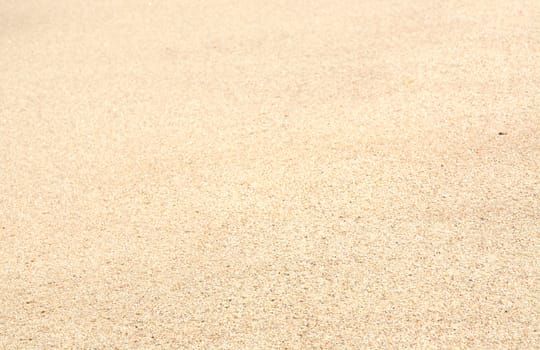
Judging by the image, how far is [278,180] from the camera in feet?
13.2

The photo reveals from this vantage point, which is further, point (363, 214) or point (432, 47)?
point (432, 47)

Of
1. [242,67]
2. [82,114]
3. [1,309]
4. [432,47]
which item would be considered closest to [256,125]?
[242,67]

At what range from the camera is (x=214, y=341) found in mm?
3031

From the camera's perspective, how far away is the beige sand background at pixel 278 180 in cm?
313

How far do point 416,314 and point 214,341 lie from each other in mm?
858

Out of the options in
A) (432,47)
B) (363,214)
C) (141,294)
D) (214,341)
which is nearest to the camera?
(214,341)

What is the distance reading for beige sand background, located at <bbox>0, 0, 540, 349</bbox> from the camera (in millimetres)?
3135

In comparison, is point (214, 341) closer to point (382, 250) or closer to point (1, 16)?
point (382, 250)

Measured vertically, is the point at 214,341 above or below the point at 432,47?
below

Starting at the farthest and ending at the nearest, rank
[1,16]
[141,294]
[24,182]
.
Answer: [1,16], [24,182], [141,294]

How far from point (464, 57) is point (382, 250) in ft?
7.14

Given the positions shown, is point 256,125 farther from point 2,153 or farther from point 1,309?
point 1,309

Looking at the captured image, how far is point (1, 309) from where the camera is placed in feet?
10.9

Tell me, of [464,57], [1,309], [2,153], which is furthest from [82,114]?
[464,57]
